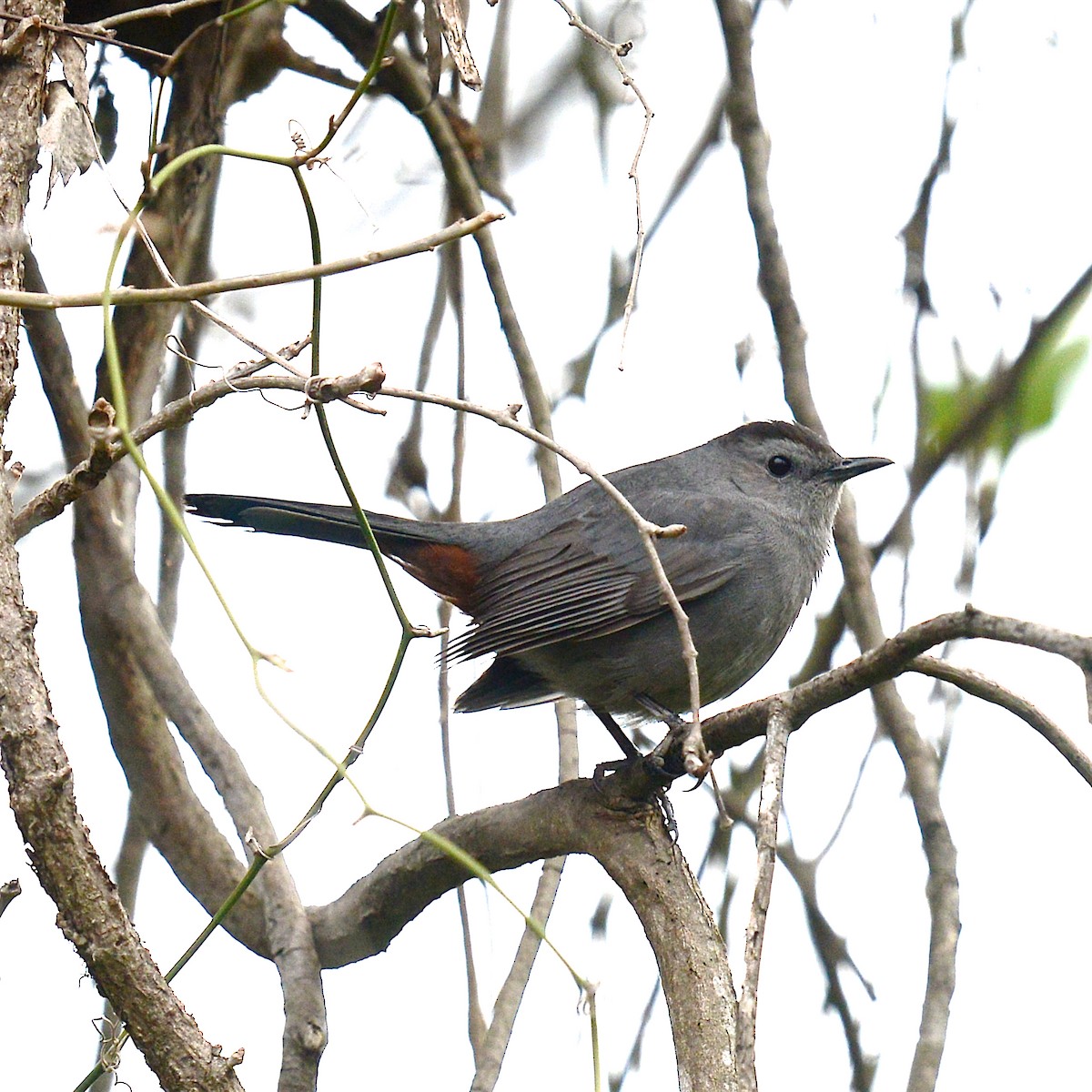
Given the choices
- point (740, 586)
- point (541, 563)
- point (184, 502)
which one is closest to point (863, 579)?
point (740, 586)

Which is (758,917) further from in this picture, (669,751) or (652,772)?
(669,751)

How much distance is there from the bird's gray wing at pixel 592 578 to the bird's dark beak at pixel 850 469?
0.46 meters

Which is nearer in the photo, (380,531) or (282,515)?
(282,515)

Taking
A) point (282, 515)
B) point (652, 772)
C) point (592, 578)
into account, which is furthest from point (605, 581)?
point (652, 772)

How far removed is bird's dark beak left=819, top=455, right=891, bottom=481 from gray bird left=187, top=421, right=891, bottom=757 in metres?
0.05

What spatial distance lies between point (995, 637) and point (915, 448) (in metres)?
2.41

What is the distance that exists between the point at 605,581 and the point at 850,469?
3.33 feet

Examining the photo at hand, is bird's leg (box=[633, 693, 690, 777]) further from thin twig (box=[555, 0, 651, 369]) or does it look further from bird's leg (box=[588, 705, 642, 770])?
thin twig (box=[555, 0, 651, 369])

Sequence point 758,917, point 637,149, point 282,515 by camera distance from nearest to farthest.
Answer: point 758,917, point 637,149, point 282,515

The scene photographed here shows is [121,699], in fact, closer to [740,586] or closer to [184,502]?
[184,502]

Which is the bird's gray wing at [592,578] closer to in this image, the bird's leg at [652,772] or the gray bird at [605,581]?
the gray bird at [605,581]

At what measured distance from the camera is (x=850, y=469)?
14.4ft

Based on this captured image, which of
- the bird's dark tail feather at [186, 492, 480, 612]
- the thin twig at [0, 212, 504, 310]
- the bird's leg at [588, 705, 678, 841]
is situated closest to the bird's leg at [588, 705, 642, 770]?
the bird's leg at [588, 705, 678, 841]

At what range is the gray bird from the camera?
3.69m
